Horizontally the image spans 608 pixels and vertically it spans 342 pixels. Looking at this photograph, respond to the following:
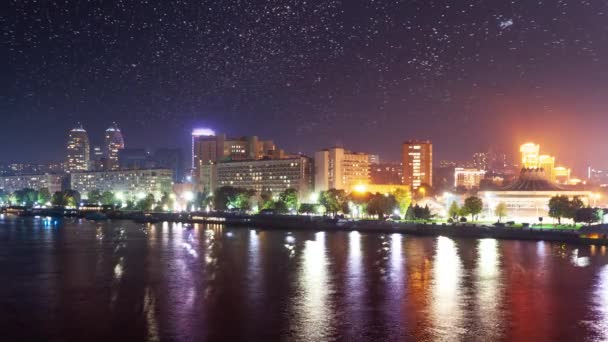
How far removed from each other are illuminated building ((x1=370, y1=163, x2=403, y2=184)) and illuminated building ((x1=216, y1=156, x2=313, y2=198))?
45226 millimetres

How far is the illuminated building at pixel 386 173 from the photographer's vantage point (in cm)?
15162

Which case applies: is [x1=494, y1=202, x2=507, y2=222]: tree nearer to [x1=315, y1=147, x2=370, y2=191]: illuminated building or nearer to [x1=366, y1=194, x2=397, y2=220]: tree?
[x1=366, y1=194, x2=397, y2=220]: tree

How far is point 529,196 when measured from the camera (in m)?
56.4

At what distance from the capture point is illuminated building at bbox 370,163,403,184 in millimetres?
151625

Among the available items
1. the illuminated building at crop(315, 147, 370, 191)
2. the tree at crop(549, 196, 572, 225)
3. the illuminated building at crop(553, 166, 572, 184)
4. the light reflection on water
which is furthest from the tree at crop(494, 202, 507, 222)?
the illuminated building at crop(553, 166, 572, 184)

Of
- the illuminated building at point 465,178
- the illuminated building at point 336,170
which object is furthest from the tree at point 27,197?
the illuminated building at point 465,178

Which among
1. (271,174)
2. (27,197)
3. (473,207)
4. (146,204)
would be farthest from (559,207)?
(27,197)

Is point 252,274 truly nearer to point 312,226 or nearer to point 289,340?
point 289,340

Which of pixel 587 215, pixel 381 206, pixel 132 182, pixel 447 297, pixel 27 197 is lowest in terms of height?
pixel 447 297

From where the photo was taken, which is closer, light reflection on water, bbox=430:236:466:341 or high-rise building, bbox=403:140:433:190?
light reflection on water, bbox=430:236:466:341

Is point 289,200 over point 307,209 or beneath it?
over

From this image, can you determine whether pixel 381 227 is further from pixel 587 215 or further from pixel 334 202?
pixel 334 202

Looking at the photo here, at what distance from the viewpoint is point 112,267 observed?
87.2ft

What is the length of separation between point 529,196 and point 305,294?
41527 millimetres
